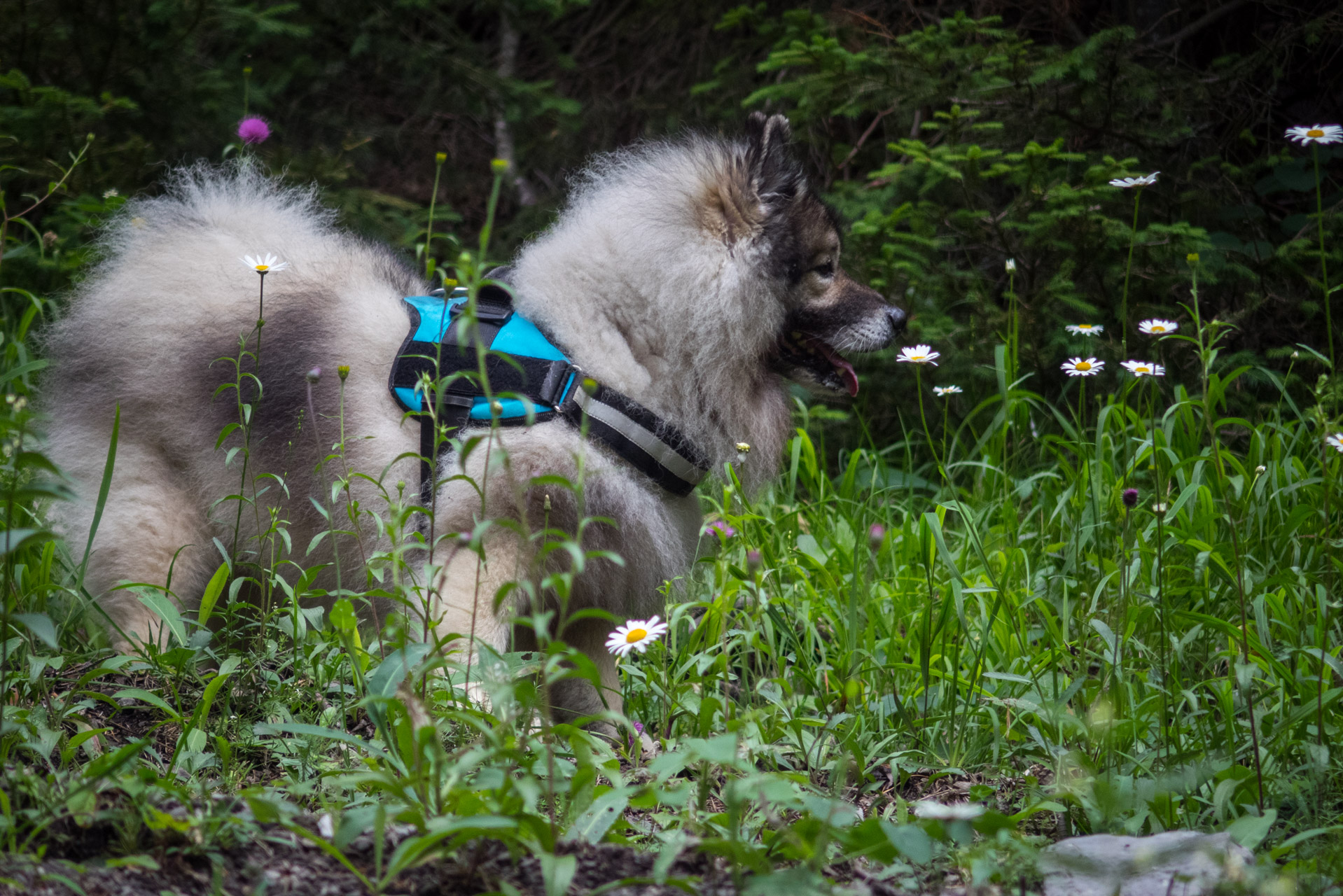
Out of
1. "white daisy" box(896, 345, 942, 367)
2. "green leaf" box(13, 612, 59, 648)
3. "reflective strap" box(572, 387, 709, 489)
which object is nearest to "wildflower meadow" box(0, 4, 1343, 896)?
"green leaf" box(13, 612, 59, 648)

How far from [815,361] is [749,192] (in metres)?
0.56

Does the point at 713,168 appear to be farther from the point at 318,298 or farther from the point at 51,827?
the point at 51,827

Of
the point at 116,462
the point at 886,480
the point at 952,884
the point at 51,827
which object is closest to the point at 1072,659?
the point at 952,884

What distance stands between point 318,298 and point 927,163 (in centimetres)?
253

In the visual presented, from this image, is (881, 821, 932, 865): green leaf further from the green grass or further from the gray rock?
the gray rock

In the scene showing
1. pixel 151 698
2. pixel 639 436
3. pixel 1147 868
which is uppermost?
pixel 639 436

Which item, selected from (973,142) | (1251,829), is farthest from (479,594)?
(973,142)

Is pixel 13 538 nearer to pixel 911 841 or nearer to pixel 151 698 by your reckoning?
pixel 151 698

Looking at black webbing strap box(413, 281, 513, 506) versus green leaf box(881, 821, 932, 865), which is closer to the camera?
green leaf box(881, 821, 932, 865)

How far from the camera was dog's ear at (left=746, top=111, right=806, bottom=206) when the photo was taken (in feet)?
9.29

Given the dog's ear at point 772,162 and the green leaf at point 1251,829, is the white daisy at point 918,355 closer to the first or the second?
the dog's ear at point 772,162

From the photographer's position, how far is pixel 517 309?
104 inches

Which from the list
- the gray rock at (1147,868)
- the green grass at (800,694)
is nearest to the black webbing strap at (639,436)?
the green grass at (800,694)

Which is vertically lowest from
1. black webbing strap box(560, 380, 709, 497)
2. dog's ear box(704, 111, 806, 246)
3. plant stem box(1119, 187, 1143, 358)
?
black webbing strap box(560, 380, 709, 497)
